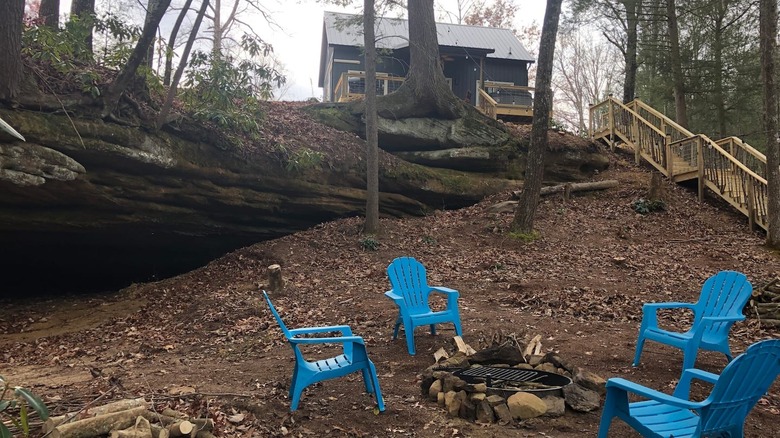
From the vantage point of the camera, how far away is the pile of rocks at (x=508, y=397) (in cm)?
327

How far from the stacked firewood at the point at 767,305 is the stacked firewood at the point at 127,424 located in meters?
5.23

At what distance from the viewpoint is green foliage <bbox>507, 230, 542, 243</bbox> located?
356 inches

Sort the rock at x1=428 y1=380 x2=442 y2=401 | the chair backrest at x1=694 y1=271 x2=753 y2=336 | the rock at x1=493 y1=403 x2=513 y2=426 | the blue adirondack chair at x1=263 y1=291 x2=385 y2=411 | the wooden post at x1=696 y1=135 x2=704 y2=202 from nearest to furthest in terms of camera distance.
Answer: the rock at x1=493 y1=403 x2=513 y2=426 < the blue adirondack chair at x1=263 y1=291 x2=385 y2=411 < the rock at x1=428 y1=380 x2=442 y2=401 < the chair backrest at x1=694 y1=271 x2=753 y2=336 < the wooden post at x1=696 y1=135 x2=704 y2=202

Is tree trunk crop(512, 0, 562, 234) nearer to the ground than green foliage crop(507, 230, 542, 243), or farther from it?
farther from it

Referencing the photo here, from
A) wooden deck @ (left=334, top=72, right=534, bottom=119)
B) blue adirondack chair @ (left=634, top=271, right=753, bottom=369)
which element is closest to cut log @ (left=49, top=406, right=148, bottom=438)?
blue adirondack chair @ (left=634, top=271, right=753, bottom=369)

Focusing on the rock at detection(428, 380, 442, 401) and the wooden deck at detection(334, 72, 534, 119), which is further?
the wooden deck at detection(334, 72, 534, 119)

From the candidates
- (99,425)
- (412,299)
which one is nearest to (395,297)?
(412,299)

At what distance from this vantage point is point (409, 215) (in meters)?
10.8

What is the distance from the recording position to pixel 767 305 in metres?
5.28

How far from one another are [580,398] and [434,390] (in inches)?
38.0

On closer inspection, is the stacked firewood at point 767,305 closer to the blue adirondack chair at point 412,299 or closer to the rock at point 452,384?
the blue adirondack chair at point 412,299

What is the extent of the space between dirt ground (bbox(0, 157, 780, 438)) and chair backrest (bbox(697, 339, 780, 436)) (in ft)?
2.70

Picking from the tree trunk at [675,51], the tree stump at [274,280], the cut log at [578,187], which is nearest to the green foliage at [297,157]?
the tree stump at [274,280]

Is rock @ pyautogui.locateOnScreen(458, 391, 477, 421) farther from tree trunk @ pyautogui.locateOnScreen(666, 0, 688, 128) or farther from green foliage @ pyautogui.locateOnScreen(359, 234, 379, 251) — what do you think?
tree trunk @ pyautogui.locateOnScreen(666, 0, 688, 128)
